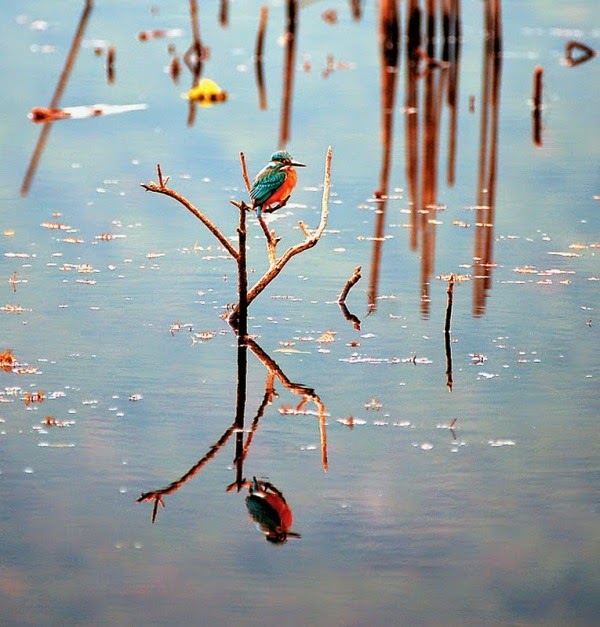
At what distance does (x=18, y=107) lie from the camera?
19.3 meters

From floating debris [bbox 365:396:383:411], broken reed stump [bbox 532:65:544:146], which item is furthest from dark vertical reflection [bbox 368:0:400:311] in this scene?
floating debris [bbox 365:396:383:411]

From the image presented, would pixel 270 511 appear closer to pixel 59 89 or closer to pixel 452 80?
pixel 59 89

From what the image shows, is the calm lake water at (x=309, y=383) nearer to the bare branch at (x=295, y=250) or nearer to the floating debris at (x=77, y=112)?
the bare branch at (x=295, y=250)

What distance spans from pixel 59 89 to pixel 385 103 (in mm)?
4902

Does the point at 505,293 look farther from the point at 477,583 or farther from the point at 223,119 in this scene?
the point at 223,119

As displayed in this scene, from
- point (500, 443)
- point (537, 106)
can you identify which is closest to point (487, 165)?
point (537, 106)

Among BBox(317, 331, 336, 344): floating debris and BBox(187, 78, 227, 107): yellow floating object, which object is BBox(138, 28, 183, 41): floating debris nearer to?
BBox(187, 78, 227, 107): yellow floating object

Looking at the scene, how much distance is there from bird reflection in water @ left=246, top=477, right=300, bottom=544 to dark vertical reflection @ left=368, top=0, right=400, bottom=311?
3.43m

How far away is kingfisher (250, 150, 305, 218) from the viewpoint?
29.5 ft

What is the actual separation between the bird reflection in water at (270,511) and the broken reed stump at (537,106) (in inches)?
451

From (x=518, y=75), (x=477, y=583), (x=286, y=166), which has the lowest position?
(x=518, y=75)

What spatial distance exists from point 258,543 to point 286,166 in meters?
3.37

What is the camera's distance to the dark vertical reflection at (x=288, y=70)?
18.0 m

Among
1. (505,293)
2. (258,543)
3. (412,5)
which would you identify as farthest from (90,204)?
(412,5)
